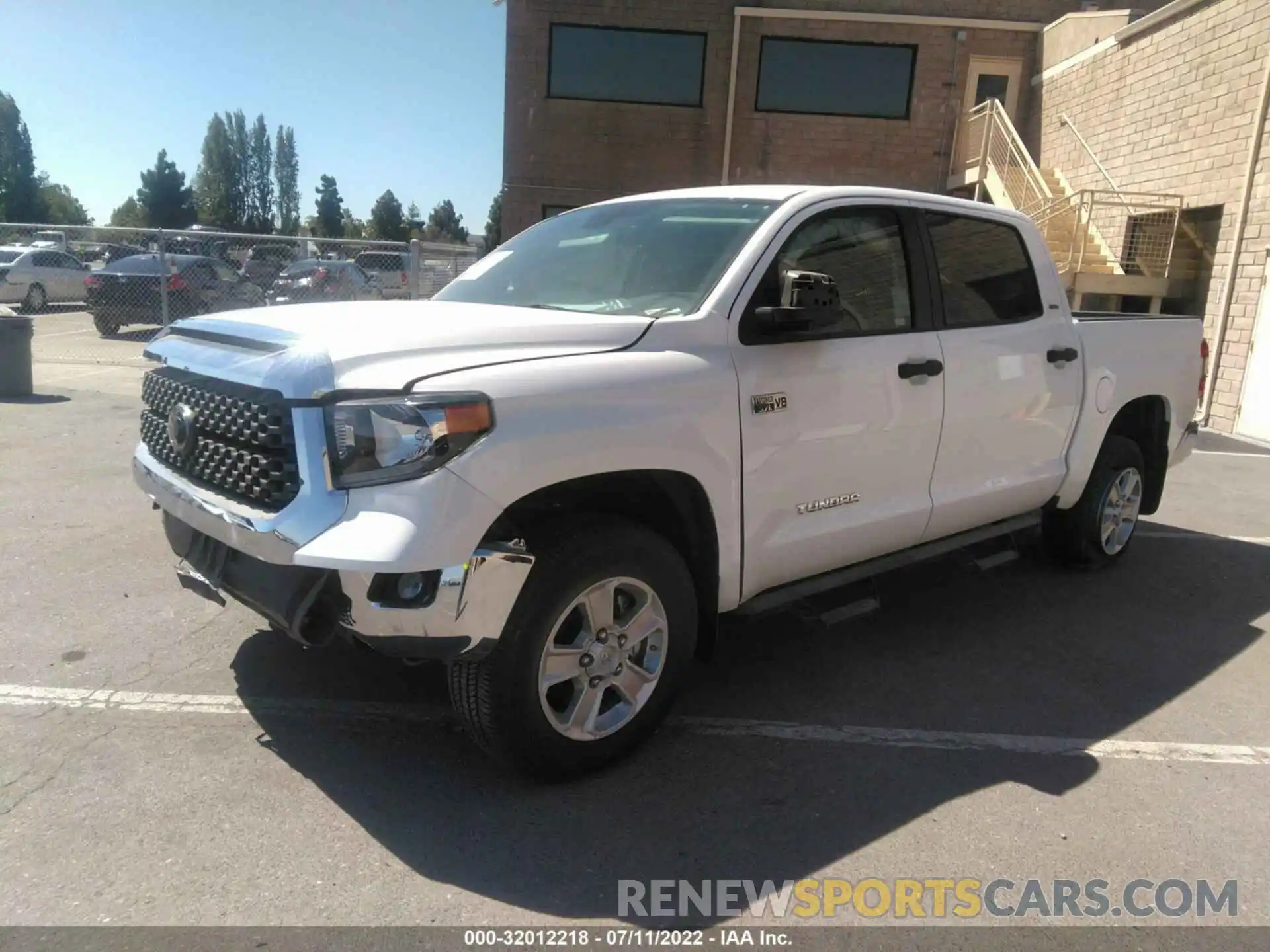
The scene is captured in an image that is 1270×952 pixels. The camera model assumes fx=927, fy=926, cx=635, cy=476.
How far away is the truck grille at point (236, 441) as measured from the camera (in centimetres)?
275

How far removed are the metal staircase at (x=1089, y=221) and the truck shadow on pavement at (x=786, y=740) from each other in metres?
8.20

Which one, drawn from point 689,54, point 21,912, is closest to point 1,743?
point 21,912

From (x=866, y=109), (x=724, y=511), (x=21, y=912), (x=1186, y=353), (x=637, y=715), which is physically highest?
(x=866, y=109)

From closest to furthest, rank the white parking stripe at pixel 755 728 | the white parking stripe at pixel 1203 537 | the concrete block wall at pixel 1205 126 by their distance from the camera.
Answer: the white parking stripe at pixel 755 728
the white parking stripe at pixel 1203 537
the concrete block wall at pixel 1205 126

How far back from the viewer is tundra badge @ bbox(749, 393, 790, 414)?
3.31m

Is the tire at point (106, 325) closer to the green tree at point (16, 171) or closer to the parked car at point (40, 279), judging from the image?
the parked car at point (40, 279)

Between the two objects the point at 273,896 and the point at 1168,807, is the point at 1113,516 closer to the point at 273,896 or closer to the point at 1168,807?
the point at 1168,807

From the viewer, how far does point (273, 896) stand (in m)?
2.50

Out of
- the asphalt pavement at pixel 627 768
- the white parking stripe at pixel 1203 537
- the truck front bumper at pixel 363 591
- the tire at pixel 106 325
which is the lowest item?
the asphalt pavement at pixel 627 768

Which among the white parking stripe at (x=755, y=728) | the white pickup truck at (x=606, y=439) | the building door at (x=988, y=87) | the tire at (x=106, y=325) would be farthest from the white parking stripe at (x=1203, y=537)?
the tire at (x=106, y=325)

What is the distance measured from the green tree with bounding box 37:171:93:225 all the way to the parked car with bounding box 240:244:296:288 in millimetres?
78109

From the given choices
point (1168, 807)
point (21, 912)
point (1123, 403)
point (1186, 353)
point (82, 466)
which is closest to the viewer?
point (21, 912)

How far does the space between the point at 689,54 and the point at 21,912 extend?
1918cm

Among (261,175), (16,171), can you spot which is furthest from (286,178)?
(16,171)
